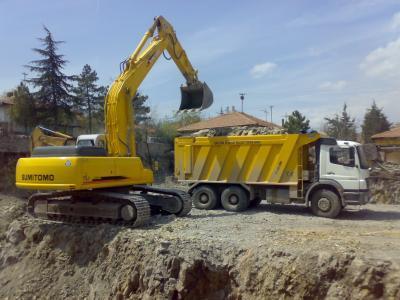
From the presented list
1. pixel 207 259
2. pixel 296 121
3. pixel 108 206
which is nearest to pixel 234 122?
pixel 296 121

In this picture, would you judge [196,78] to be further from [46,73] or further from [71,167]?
[46,73]

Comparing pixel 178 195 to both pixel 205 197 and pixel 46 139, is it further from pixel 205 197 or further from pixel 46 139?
pixel 46 139

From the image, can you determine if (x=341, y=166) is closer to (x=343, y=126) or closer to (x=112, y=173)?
(x=112, y=173)

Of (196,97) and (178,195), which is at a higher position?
(196,97)

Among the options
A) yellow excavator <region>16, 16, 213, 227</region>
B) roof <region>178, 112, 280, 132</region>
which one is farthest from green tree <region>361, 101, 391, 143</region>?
yellow excavator <region>16, 16, 213, 227</region>

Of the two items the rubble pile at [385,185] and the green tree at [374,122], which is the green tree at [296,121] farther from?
the green tree at [374,122]

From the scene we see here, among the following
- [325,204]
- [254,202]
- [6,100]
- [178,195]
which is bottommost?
[254,202]

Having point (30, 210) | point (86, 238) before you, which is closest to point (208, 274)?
point (86, 238)

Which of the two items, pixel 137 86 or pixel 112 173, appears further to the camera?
pixel 137 86

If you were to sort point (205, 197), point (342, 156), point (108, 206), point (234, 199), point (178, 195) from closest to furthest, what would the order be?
point (108, 206) → point (178, 195) → point (342, 156) → point (234, 199) → point (205, 197)

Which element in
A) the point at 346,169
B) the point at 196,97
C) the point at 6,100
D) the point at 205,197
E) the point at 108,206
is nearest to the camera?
the point at 108,206

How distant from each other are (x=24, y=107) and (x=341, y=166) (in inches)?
859

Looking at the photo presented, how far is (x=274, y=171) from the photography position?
38.6ft

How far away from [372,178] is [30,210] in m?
12.5
